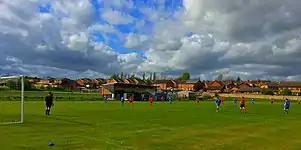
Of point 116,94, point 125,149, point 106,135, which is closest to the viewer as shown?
point 125,149

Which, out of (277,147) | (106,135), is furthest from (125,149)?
(277,147)

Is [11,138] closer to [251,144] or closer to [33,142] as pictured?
[33,142]

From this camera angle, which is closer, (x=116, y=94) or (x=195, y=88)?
(x=116, y=94)

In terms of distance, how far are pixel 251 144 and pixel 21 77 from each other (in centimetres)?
1831

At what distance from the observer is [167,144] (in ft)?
50.2

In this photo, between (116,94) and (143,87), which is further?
(143,87)

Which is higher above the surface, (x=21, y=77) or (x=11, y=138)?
(x=21, y=77)

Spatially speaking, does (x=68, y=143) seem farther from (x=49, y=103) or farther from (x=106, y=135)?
(x=49, y=103)

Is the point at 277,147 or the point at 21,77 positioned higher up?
the point at 21,77

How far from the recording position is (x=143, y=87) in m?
109

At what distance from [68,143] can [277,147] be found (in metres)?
9.56

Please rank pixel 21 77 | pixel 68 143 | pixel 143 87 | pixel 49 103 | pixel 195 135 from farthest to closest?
pixel 143 87 < pixel 49 103 < pixel 21 77 < pixel 195 135 < pixel 68 143

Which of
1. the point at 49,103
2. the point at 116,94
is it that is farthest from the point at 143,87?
the point at 49,103

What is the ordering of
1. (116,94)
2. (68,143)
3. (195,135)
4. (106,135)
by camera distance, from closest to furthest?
(68,143) < (106,135) < (195,135) < (116,94)
